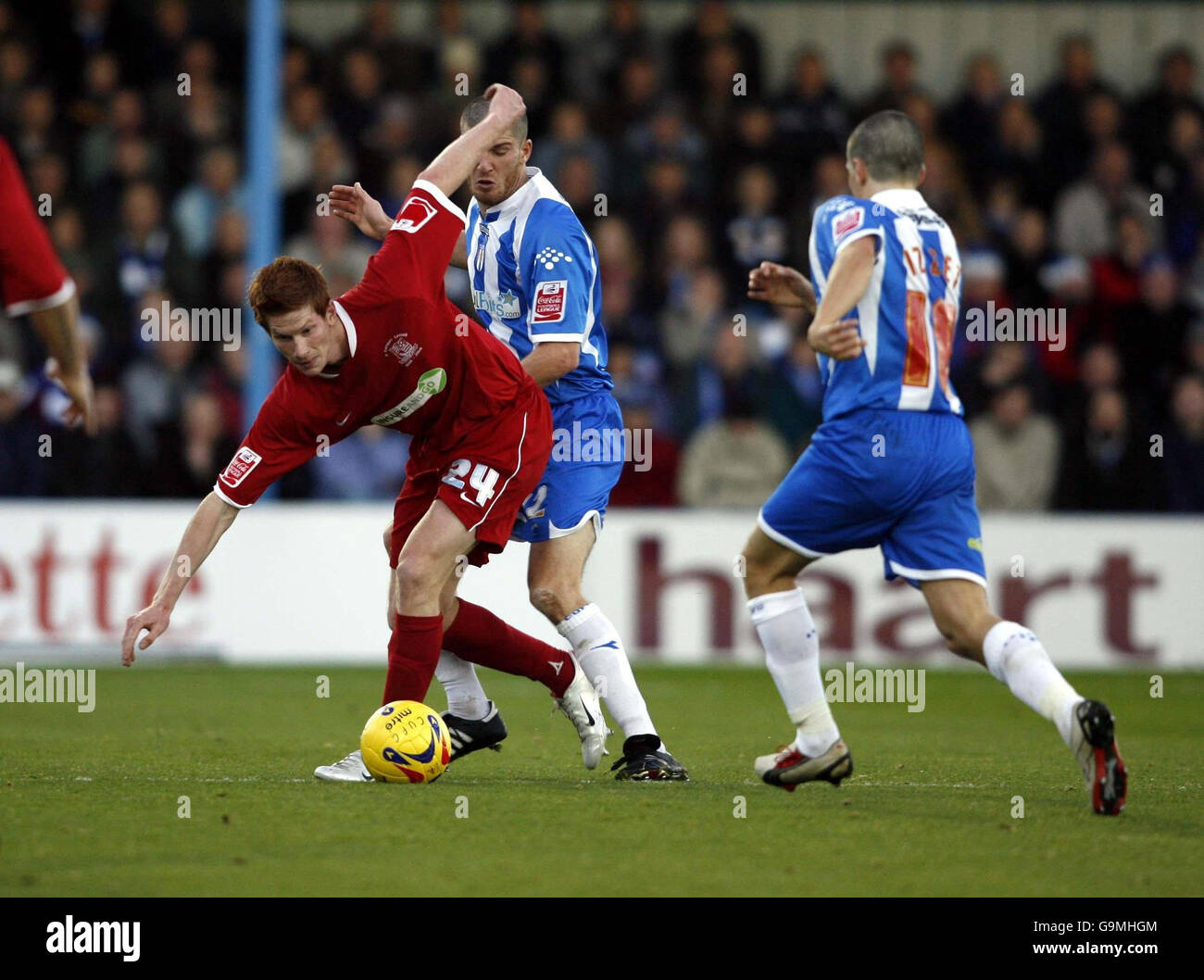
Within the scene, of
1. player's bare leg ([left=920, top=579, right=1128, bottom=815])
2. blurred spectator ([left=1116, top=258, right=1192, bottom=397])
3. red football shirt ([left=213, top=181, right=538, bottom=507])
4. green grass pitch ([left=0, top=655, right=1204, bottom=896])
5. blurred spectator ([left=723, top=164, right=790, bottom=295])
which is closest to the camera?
green grass pitch ([left=0, top=655, right=1204, bottom=896])

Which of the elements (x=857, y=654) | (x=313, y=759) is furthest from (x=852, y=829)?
(x=857, y=654)

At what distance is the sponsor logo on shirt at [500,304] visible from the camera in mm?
7102

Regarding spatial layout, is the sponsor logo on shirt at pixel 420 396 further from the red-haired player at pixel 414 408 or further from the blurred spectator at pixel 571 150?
the blurred spectator at pixel 571 150

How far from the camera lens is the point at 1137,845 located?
17.3 ft

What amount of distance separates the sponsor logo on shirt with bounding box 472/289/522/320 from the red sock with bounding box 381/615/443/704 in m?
1.38

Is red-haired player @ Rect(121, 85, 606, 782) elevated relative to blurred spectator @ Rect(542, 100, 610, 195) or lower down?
lower down

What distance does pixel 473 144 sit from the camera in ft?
21.0

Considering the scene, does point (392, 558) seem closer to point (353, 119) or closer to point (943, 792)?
point (943, 792)

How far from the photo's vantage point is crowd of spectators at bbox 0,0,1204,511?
13.4m

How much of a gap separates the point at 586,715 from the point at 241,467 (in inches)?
66.3

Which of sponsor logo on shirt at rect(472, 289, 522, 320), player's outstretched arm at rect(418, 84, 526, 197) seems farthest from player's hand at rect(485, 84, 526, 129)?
sponsor logo on shirt at rect(472, 289, 522, 320)

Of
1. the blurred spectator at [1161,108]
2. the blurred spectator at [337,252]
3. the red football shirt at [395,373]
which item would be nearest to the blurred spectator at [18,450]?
the blurred spectator at [337,252]

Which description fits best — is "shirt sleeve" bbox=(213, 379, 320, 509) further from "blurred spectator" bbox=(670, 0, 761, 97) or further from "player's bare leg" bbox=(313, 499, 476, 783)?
"blurred spectator" bbox=(670, 0, 761, 97)

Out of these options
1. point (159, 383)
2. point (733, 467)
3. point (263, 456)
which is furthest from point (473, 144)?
point (159, 383)
